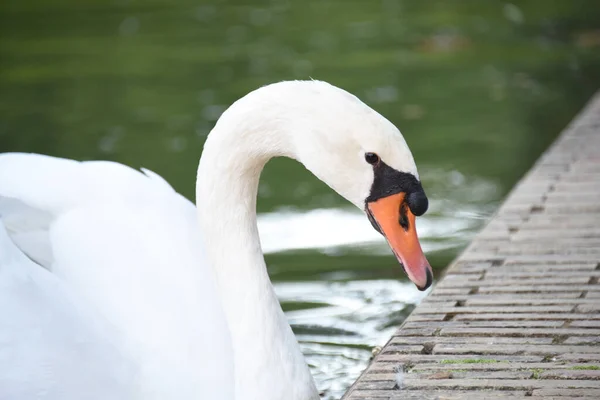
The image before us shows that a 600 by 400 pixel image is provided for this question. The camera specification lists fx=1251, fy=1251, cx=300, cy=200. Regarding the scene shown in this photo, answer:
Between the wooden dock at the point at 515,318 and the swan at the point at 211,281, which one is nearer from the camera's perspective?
the swan at the point at 211,281

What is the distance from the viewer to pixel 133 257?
395 cm

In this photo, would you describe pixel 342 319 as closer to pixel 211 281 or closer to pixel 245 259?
pixel 211 281

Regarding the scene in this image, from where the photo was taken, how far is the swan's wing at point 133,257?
138 inches

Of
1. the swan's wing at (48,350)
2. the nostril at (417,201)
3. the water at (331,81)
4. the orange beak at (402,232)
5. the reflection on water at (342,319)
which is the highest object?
the nostril at (417,201)

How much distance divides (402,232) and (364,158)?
0.22 m

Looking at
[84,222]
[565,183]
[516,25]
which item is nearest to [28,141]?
[565,183]

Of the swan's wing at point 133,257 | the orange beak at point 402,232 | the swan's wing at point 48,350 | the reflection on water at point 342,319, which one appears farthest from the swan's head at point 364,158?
the reflection on water at point 342,319

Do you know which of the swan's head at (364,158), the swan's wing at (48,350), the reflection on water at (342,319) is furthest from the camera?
the reflection on water at (342,319)

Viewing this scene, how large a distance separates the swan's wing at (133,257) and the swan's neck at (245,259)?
0.10 m

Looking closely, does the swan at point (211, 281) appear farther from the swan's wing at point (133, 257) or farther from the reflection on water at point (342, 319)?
the reflection on water at point (342, 319)

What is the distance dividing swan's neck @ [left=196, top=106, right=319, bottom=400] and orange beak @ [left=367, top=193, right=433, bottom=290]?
1.13ft

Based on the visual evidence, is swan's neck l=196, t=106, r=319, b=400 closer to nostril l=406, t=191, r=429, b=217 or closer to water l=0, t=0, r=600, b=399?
nostril l=406, t=191, r=429, b=217

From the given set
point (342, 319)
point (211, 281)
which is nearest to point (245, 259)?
point (211, 281)

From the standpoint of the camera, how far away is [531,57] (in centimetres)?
1131
